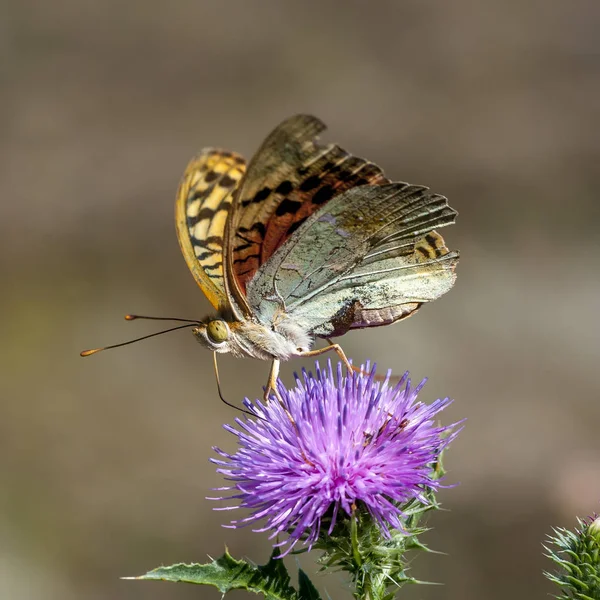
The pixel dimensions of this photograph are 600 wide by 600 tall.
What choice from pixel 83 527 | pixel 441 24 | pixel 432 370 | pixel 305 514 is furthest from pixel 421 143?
pixel 305 514

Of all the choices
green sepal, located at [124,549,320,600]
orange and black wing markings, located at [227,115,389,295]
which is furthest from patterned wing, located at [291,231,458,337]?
green sepal, located at [124,549,320,600]

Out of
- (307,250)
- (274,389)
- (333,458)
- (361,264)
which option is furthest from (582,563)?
(307,250)

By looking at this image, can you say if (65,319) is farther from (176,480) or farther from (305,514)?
(305,514)

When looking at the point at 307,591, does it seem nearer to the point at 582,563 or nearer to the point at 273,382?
the point at 273,382

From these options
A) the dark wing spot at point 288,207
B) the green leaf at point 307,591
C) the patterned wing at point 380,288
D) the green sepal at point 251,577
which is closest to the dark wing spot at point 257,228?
the dark wing spot at point 288,207

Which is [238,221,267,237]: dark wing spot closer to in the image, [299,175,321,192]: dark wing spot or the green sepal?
[299,175,321,192]: dark wing spot

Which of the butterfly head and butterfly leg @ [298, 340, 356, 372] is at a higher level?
the butterfly head
